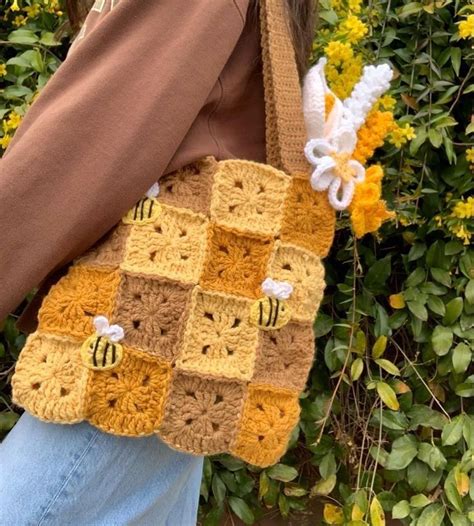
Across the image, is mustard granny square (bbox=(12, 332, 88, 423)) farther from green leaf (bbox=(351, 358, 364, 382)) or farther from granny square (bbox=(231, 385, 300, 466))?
green leaf (bbox=(351, 358, 364, 382))

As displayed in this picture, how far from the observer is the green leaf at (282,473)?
1.55 m

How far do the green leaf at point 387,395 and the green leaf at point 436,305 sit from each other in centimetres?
18

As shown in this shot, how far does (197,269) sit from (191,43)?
0.82 feet

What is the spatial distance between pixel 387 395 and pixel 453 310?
21 centimetres

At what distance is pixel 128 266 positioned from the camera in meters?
0.79

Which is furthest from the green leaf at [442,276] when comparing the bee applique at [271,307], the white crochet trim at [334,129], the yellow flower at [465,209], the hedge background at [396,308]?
the bee applique at [271,307]

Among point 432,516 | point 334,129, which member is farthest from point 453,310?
point 334,129

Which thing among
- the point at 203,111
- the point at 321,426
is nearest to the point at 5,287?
the point at 203,111

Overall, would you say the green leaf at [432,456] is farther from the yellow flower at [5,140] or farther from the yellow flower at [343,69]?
the yellow flower at [5,140]

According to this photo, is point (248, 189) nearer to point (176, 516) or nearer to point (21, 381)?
point (21, 381)

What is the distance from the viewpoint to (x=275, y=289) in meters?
0.85

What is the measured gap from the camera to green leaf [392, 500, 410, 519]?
4.81 ft

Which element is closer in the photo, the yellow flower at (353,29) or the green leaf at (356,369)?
the yellow flower at (353,29)

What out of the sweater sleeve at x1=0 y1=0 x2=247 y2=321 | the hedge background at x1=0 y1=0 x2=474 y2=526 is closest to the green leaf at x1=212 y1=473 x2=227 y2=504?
the hedge background at x1=0 y1=0 x2=474 y2=526
